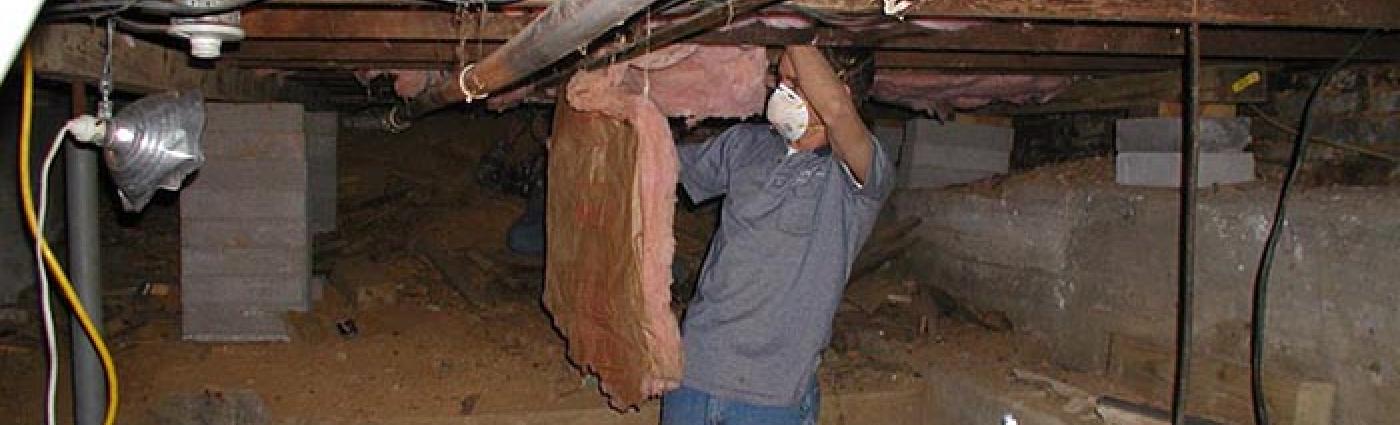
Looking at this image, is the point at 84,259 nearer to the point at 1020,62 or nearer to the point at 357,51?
the point at 357,51

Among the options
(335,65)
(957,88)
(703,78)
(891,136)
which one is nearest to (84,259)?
(335,65)

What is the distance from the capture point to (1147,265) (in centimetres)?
323

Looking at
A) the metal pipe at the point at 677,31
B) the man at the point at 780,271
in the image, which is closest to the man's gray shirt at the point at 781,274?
the man at the point at 780,271

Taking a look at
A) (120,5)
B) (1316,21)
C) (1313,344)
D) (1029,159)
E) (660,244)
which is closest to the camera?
(120,5)

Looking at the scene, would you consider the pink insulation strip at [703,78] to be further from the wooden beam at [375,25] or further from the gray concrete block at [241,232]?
the gray concrete block at [241,232]

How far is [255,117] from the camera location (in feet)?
12.2

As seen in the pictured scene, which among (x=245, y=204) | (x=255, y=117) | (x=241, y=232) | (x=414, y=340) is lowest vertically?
(x=414, y=340)

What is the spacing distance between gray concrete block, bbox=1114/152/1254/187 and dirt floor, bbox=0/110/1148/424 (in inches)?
29.2

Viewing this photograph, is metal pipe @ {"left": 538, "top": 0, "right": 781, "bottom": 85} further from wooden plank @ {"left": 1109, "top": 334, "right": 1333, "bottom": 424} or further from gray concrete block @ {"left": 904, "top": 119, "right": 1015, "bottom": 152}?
gray concrete block @ {"left": 904, "top": 119, "right": 1015, "bottom": 152}

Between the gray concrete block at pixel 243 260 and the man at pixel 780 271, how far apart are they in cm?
210

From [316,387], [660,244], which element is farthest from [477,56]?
[316,387]

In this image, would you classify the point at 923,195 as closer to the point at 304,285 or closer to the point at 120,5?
the point at 304,285

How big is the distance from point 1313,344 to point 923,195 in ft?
7.40

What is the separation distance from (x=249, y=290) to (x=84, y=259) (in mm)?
1415
